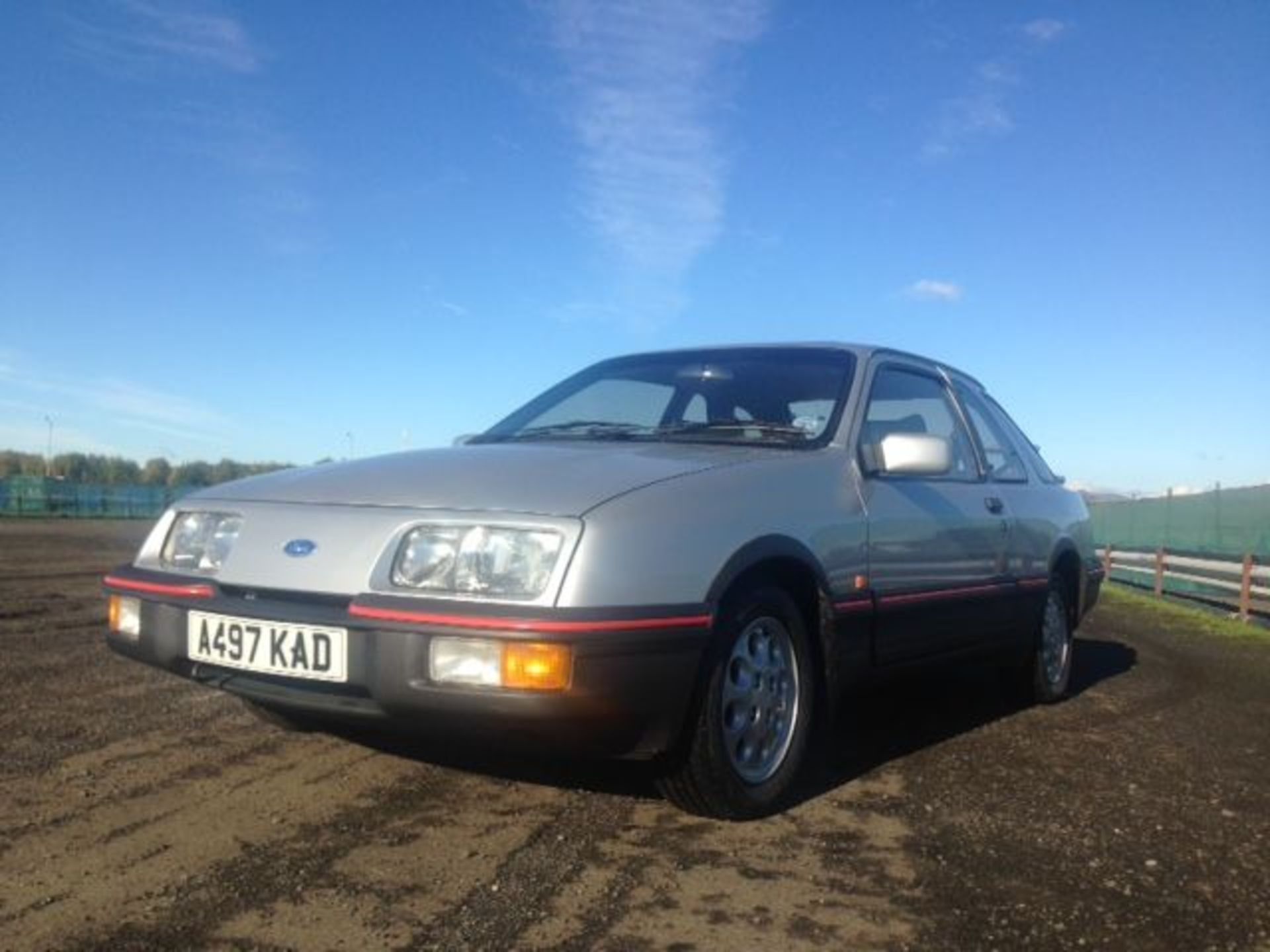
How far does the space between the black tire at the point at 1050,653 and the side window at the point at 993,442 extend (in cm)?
62

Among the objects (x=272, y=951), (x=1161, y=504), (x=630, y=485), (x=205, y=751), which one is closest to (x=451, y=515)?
(x=630, y=485)

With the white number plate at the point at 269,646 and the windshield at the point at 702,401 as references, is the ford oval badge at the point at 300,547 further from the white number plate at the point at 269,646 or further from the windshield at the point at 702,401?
the windshield at the point at 702,401

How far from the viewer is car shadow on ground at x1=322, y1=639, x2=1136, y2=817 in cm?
339

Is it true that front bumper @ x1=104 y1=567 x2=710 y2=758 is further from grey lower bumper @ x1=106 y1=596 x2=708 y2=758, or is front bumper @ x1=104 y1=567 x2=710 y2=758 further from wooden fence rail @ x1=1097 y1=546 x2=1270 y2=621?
wooden fence rail @ x1=1097 y1=546 x2=1270 y2=621

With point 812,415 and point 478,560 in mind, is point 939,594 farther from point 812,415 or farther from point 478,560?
point 478,560

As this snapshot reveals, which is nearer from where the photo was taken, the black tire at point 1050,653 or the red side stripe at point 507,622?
the red side stripe at point 507,622

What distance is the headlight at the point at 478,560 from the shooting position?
2676 millimetres

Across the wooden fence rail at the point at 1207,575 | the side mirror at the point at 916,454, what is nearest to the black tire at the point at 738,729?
the side mirror at the point at 916,454

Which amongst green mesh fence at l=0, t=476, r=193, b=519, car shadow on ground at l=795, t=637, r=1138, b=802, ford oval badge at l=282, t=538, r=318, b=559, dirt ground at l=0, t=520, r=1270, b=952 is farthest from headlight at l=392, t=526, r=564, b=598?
green mesh fence at l=0, t=476, r=193, b=519

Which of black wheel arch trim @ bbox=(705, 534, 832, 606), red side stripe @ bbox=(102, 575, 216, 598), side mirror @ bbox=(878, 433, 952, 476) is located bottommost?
red side stripe @ bbox=(102, 575, 216, 598)

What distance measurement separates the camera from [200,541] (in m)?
3.28

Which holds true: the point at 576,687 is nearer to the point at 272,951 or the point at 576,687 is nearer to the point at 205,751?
the point at 272,951

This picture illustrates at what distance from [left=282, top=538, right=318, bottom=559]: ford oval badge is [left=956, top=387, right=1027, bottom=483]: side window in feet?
10.7

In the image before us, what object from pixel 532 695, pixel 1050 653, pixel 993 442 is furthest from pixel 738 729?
pixel 1050 653
